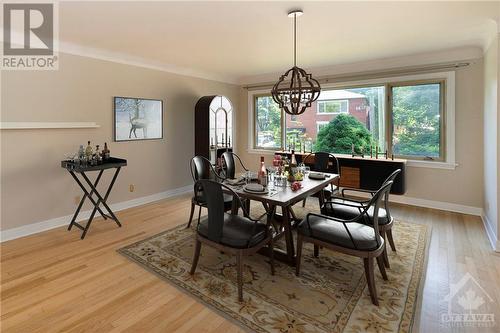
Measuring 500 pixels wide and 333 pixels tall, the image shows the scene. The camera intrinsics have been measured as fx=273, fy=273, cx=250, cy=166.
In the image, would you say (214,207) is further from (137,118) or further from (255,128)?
(255,128)

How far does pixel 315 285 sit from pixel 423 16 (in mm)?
2943

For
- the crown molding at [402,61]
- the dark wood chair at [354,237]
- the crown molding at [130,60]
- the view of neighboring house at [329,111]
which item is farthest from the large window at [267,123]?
the dark wood chair at [354,237]

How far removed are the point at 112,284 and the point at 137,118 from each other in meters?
2.94

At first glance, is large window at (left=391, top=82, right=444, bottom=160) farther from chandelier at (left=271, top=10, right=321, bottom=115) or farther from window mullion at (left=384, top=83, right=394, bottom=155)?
chandelier at (left=271, top=10, right=321, bottom=115)

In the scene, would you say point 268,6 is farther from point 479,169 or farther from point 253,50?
point 479,169

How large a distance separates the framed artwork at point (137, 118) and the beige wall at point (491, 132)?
187 inches

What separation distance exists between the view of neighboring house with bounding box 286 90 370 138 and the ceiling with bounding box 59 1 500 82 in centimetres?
84

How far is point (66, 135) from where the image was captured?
378 cm

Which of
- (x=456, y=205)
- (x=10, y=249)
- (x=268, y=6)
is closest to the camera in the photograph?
(x=268, y=6)

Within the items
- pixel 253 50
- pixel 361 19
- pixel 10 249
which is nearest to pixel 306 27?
pixel 361 19

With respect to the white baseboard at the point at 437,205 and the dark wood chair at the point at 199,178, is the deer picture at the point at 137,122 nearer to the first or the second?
the dark wood chair at the point at 199,178

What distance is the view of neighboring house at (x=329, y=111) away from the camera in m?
5.17

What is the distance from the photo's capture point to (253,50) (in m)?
4.07

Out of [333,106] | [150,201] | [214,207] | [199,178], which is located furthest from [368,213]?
[150,201]
